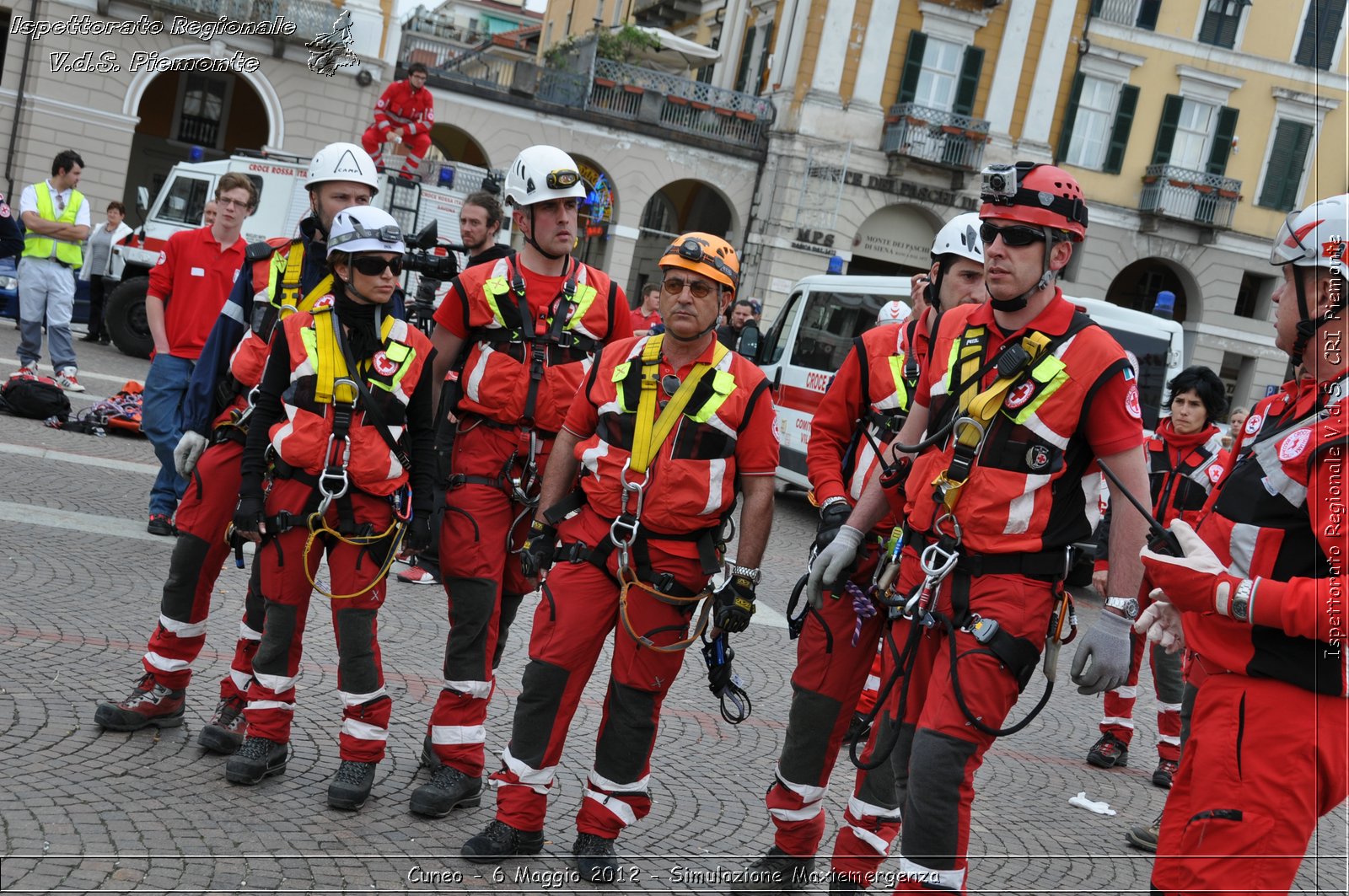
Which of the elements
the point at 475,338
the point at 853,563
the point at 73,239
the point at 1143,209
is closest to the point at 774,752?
the point at 853,563

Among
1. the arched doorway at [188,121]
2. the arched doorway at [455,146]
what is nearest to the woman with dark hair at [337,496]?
the arched doorway at [455,146]

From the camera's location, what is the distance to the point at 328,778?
5.02 m

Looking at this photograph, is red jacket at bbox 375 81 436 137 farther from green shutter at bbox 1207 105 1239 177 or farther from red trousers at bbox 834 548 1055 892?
green shutter at bbox 1207 105 1239 177

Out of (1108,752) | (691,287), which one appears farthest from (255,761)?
(1108,752)

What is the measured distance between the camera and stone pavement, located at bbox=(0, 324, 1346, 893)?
4.17 m

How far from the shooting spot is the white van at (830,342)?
47.4ft

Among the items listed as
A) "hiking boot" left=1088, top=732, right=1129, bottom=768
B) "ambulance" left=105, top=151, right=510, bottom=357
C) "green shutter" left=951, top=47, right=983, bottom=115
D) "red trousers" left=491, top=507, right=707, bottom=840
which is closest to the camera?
"red trousers" left=491, top=507, right=707, bottom=840

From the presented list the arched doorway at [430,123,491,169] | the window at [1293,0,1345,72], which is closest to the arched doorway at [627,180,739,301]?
the arched doorway at [430,123,491,169]

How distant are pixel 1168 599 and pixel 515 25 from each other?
7646 centimetres

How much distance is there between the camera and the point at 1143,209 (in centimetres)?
3572

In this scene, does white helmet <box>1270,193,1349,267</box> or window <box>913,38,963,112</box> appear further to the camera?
window <box>913,38,963,112</box>

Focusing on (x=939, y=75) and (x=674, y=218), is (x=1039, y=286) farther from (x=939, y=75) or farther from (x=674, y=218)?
(x=674, y=218)

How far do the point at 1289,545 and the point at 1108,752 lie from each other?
4162 millimetres

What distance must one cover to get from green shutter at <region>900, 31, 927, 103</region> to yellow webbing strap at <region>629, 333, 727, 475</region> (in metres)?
31.5
